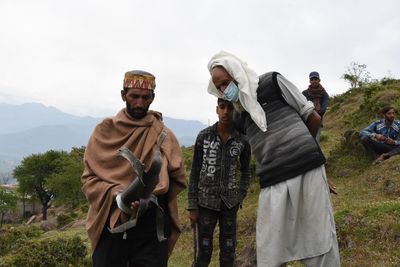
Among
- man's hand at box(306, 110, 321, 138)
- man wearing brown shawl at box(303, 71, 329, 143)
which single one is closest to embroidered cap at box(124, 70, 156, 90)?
man's hand at box(306, 110, 321, 138)

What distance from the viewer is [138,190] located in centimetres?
301

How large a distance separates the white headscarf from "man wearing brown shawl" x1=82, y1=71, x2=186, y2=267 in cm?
67

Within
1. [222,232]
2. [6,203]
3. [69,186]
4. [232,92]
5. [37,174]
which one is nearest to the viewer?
[232,92]

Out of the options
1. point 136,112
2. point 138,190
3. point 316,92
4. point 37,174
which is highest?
point 316,92

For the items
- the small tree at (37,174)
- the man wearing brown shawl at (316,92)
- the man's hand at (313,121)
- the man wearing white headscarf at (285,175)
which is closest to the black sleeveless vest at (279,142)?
the man wearing white headscarf at (285,175)

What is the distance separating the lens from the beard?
11.7 ft

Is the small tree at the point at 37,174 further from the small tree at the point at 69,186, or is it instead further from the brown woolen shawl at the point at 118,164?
the brown woolen shawl at the point at 118,164

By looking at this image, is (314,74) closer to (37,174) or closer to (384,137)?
(384,137)

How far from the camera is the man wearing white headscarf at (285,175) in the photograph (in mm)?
2979

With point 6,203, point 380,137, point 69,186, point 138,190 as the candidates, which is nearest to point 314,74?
point 380,137

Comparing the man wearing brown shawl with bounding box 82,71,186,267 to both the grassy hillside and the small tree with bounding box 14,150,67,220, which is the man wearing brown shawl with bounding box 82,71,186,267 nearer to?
the grassy hillside

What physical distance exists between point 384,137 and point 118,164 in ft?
25.0

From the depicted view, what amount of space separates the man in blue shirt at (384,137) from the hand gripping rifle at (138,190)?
7.52 metres

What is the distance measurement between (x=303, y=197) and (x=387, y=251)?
250 cm
